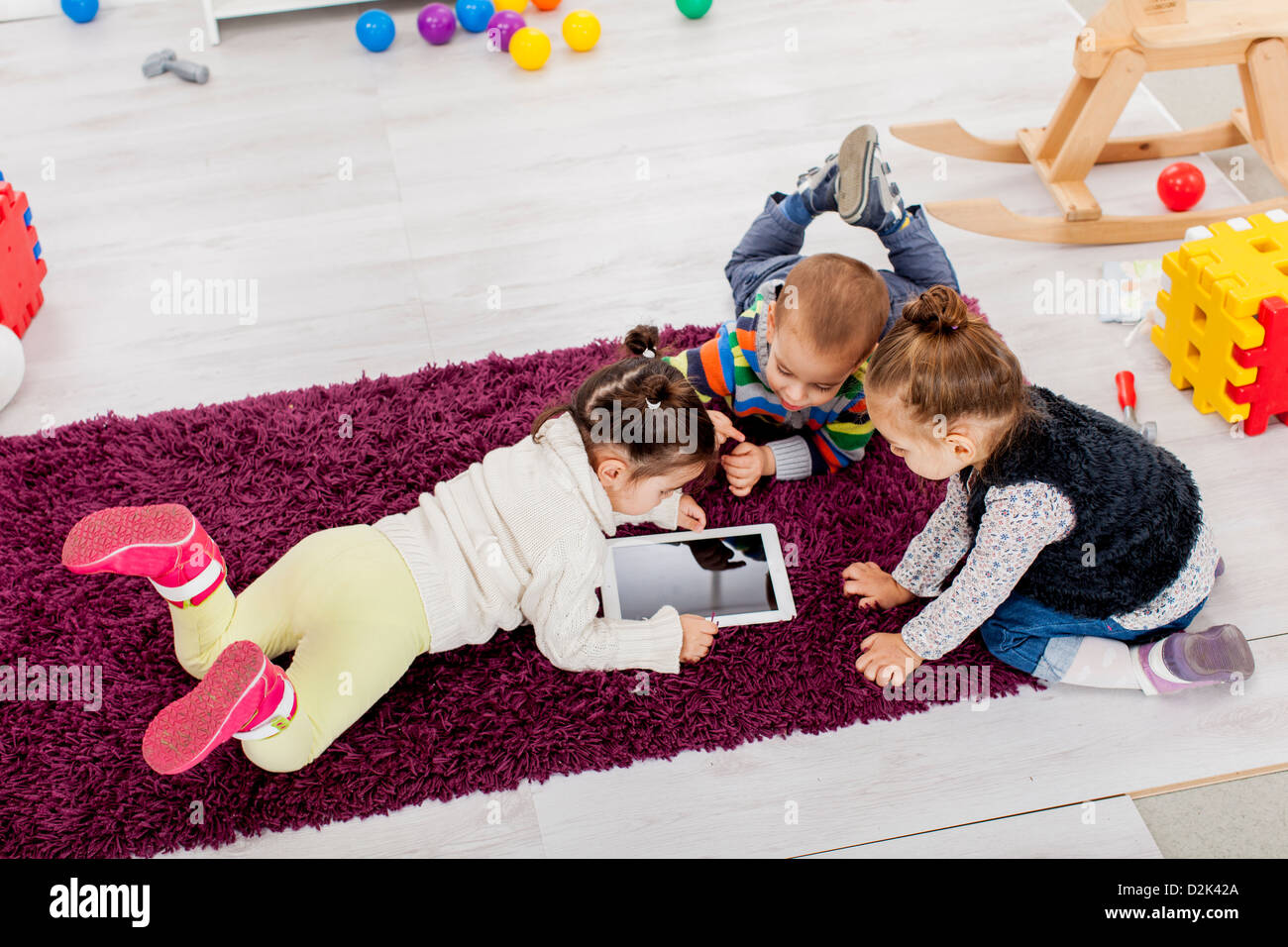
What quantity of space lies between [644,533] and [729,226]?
2.58 ft

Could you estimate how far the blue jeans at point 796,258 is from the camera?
1889 millimetres

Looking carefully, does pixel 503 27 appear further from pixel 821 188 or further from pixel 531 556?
pixel 531 556

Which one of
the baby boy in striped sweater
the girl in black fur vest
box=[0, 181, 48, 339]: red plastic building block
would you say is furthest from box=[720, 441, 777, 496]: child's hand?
box=[0, 181, 48, 339]: red plastic building block

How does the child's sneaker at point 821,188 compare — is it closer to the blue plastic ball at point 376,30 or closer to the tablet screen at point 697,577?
the tablet screen at point 697,577

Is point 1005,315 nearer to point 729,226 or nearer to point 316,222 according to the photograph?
point 729,226

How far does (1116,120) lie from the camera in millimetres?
2113

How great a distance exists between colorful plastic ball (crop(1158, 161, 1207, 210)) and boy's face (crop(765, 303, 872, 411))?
3.20ft

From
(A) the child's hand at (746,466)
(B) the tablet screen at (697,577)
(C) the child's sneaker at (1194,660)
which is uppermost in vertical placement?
(C) the child's sneaker at (1194,660)

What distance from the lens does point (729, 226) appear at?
2.26 m

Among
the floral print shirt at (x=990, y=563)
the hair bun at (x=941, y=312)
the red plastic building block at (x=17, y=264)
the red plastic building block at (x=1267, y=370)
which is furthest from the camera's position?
the red plastic building block at (x=17, y=264)

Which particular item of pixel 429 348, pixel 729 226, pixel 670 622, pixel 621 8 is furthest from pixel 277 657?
pixel 621 8

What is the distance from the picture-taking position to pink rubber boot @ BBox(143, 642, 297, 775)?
126cm

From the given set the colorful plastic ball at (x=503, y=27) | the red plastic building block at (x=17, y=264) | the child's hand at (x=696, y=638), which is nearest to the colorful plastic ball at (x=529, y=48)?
the colorful plastic ball at (x=503, y=27)

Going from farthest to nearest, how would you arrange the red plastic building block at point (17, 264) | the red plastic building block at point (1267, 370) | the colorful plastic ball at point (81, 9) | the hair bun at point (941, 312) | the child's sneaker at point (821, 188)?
→ 1. the colorful plastic ball at point (81, 9)
2. the red plastic building block at point (17, 264)
3. the child's sneaker at point (821, 188)
4. the red plastic building block at point (1267, 370)
5. the hair bun at point (941, 312)
